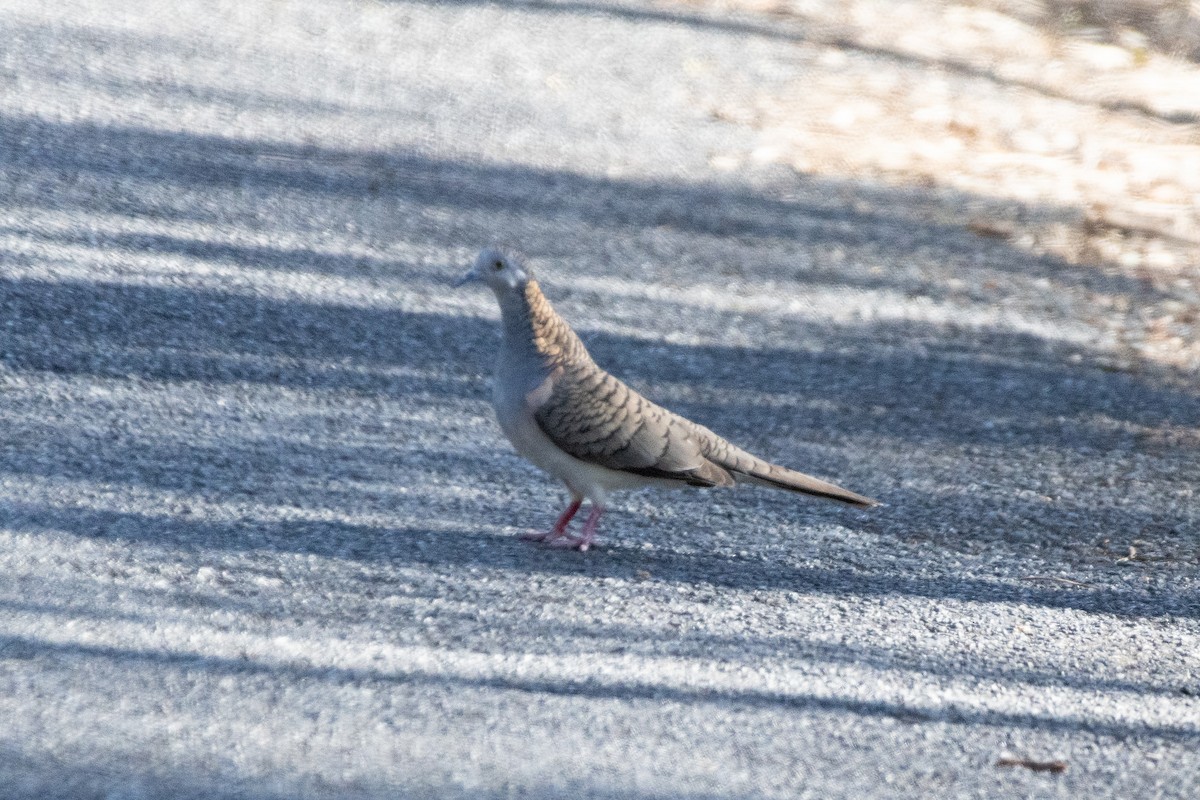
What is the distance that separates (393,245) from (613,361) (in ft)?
4.66

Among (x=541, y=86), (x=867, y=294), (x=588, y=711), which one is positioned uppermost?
(x=541, y=86)

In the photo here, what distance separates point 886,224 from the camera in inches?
320

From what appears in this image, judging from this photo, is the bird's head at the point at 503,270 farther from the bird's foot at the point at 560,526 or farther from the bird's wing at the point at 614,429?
the bird's foot at the point at 560,526

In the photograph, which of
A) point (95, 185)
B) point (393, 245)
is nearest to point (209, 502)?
point (393, 245)

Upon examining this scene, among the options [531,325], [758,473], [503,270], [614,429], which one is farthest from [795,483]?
[503,270]

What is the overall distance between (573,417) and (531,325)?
31 centimetres

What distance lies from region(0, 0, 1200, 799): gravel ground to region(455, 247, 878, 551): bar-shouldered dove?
0.99ft

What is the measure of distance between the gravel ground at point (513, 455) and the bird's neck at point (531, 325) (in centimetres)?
63

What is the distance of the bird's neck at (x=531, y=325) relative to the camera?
427 centimetres

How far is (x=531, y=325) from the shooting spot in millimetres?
4270

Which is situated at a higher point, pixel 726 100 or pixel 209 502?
pixel 726 100

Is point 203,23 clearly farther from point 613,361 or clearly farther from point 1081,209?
point 1081,209

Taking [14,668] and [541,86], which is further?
[541,86]

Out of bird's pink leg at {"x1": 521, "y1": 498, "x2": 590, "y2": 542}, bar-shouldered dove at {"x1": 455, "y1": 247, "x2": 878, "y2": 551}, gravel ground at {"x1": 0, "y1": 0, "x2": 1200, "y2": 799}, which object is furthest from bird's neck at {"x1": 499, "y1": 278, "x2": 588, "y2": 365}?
gravel ground at {"x1": 0, "y1": 0, "x2": 1200, "y2": 799}
